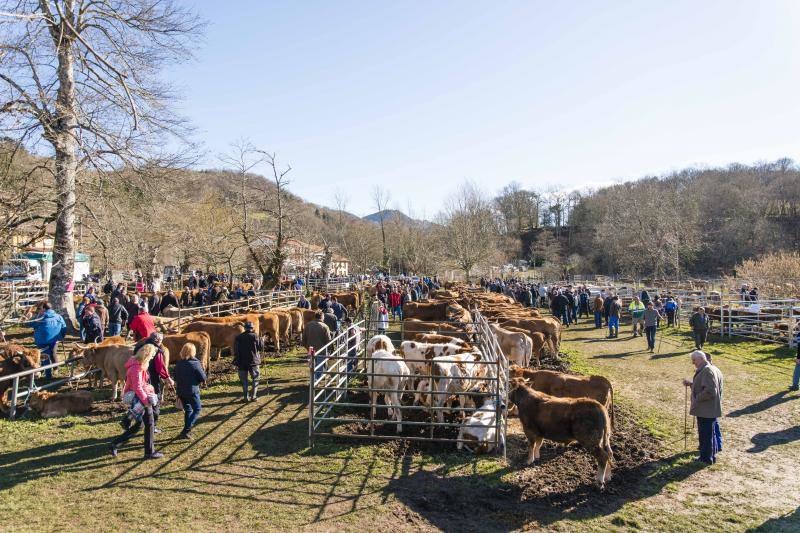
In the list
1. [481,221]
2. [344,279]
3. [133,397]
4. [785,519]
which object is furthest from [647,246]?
[133,397]

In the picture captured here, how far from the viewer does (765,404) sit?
9.96 meters

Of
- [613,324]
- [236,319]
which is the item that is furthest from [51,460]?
[613,324]

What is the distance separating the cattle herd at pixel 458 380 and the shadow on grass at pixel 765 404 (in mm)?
3090

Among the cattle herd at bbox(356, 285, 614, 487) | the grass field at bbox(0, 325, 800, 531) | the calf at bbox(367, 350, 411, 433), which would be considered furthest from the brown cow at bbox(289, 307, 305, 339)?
the calf at bbox(367, 350, 411, 433)

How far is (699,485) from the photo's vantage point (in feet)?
21.2

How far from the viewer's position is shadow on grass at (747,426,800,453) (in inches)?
305

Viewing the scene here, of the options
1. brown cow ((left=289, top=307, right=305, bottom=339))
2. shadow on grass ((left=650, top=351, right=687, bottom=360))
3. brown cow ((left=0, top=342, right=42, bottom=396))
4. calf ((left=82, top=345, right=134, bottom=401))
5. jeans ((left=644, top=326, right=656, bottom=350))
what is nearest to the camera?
brown cow ((left=0, top=342, right=42, bottom=396))

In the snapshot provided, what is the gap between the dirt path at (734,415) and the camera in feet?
20.0

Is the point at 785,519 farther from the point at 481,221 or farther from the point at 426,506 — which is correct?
the point at 481,221

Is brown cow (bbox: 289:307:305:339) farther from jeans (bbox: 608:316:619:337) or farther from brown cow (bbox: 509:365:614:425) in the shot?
jeans (bbox: 608:316:619:337)

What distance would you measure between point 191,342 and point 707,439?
9.95 m

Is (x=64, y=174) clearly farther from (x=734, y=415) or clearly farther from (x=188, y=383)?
(x=734, y=415)

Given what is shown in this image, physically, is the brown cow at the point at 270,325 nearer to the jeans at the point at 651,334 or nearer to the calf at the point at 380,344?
the calf at the point at 380,344

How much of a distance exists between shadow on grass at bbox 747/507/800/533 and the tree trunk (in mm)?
11483
